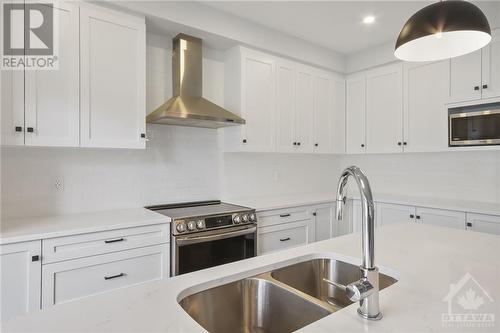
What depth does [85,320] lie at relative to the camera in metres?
0.84

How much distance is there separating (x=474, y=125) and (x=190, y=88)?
2.74 meters

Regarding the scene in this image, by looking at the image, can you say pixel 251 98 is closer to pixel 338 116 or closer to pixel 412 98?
pixel 338 116

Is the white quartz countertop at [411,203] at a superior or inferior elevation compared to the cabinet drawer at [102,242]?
superior

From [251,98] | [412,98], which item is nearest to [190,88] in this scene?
[251,98]

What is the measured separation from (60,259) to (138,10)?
190 cm

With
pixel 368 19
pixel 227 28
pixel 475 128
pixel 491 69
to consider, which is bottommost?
pixel 475 128

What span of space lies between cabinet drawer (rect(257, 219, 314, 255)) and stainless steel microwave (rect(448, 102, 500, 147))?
1725 millimetres

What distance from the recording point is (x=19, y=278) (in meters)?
1.73

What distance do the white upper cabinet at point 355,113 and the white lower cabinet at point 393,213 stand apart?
85cm

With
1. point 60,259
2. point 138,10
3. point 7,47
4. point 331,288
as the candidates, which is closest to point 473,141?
point 331,288

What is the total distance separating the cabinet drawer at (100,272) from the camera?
1.83 meters

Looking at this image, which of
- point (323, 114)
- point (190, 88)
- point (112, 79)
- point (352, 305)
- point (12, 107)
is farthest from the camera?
point (323, 114)

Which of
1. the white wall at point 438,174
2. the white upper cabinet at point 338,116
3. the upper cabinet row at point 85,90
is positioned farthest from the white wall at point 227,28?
the white wall at point 438,174

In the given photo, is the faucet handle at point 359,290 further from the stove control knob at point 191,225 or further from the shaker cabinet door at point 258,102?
the shaker cabinet door at point 258,102
